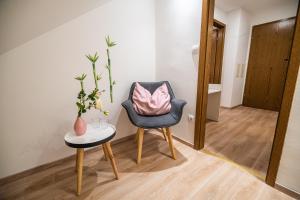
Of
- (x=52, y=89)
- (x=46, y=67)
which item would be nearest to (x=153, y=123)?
(x=52, y=89)

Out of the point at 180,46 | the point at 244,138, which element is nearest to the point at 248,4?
the point at 180,46

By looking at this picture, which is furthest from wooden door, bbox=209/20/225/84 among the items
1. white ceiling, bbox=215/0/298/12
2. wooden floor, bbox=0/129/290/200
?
wooden floor, bbox=0/129/290/200

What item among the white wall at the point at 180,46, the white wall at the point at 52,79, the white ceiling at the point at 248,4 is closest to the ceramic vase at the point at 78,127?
the white wall at the point at 52,79

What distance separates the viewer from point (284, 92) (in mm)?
1062

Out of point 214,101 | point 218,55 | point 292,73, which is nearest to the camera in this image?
point 292,73

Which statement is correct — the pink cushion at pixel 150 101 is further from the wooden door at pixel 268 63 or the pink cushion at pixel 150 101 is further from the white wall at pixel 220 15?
the wooden door at pixel 268 63

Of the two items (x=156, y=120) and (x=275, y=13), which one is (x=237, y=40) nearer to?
(x=275, y=13)

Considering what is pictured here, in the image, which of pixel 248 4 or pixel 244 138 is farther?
pixel 248 4

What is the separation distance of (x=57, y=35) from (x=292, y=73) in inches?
79.5

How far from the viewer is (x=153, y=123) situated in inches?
59.9

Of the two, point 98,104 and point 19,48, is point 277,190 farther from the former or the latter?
point 19,48

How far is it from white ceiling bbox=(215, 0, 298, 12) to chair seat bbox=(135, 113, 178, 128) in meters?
A: 2.68

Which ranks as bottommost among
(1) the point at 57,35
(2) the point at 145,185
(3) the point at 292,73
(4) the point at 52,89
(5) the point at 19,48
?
(2) the point at 145,185

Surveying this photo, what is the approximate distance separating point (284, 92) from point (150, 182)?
132cm
